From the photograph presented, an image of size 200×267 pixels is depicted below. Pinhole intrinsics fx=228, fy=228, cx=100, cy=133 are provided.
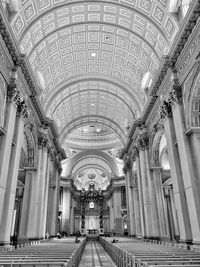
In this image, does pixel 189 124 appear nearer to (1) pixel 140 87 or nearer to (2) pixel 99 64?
(1) pixel 140 87

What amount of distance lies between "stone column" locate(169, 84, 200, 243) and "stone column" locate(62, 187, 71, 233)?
1072 inches

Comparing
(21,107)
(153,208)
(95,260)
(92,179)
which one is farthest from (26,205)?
(92,179)

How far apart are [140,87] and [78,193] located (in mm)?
32534

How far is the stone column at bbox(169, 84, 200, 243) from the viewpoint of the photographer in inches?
347

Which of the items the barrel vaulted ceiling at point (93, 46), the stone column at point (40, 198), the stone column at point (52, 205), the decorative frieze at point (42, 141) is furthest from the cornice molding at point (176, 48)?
the stone column at point (52, 205)

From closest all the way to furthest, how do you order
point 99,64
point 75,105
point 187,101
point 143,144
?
point 187,101 < point 143,144 < point 99,64 < point 75,105

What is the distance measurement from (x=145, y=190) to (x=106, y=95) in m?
10.4

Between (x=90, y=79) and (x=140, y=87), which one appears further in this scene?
(x=90, y=79)

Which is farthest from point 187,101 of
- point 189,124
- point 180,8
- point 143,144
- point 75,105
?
point 75,105

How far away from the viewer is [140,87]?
1733cm

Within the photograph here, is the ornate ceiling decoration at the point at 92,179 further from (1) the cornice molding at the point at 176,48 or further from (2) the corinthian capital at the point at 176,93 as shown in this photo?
(2) the corinthian capital at the point at 176,93

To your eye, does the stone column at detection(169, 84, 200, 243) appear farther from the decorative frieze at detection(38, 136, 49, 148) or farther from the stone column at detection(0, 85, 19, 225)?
the decorative frieze at detection(38, 136, 49, 148)

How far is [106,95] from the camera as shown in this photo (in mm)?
22266

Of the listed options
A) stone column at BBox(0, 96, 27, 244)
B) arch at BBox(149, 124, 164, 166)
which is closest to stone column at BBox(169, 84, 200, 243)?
arch at BBox(149, 124, 164, 166)
